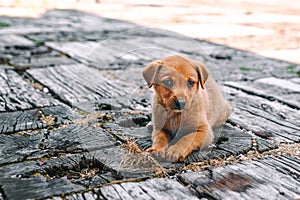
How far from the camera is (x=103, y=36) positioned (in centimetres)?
833

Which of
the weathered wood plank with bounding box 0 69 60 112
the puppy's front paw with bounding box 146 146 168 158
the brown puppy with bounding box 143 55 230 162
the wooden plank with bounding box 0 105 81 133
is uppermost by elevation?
the brown puppy with bounding box 143 55 230 162

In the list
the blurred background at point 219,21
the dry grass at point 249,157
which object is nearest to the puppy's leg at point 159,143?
the dry grass at point 249,157

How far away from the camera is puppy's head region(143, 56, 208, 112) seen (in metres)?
2.83

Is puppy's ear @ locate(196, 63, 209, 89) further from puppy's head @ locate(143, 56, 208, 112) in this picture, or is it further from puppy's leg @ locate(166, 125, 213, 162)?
puppy's leg @ locate(166, 125, 213, 162)

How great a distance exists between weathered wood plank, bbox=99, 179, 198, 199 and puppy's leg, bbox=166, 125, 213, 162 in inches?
10.6

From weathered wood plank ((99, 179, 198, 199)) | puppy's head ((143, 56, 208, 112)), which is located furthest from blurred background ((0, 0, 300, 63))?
weathered wood plank ((99, 179, 198, 199))

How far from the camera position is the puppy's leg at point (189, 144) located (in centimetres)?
286

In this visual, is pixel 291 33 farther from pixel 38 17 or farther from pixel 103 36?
pixel 38 17

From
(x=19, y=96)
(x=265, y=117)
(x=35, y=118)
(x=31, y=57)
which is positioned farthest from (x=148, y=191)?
(x=31, y=57)

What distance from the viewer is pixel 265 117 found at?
401cm

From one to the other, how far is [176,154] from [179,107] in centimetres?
30

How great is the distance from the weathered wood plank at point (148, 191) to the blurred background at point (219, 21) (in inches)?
184

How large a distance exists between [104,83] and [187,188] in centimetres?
271

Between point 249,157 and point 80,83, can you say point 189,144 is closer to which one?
point 249,157
